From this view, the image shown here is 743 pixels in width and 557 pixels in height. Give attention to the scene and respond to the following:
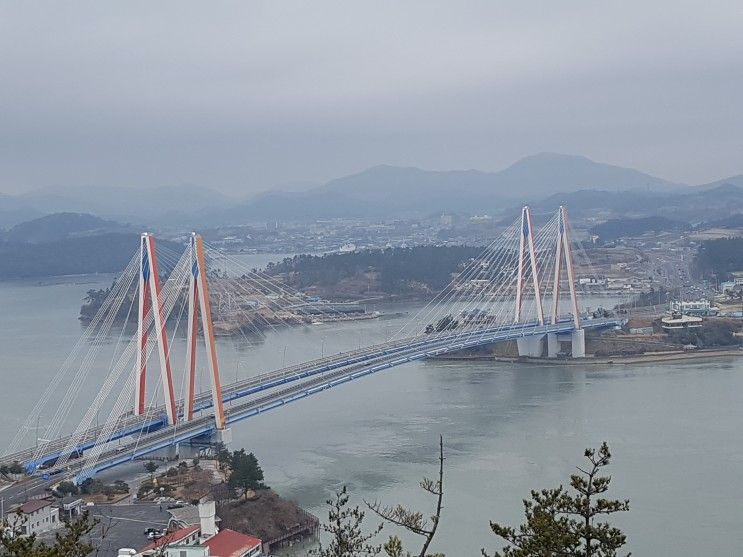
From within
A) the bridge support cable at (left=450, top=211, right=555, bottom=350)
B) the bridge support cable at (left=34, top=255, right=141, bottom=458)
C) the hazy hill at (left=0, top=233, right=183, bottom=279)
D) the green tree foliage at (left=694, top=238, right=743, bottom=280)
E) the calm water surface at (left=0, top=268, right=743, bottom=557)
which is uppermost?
the hazy hill at (left=0, top=233, right=183, bottom=279)

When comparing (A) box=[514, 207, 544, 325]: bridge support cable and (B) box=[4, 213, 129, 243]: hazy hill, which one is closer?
(A) box=[514, 207, 544, 325]: bridge support cable

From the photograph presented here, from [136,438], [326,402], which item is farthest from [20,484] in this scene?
[326,402]

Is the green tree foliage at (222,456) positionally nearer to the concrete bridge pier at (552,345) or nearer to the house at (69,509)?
the house at (69,509)

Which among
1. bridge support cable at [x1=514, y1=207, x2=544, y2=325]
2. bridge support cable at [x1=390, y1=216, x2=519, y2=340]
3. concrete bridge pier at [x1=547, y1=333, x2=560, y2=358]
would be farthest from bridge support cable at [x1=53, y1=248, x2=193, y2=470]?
bridge support cable at [x1=390, y1=216, x2=519, y2=340]

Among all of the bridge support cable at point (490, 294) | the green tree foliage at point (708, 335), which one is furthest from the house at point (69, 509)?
the green tree foliage at point (708, 335)

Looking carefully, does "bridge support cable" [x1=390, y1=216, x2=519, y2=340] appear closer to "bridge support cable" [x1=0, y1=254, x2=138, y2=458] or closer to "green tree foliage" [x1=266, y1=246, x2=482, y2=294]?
"green tree foliage" [x1=266, y1=246, x2=482, y2=294]

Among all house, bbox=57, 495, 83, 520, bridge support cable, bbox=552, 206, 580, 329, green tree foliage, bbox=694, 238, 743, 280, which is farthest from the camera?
green tree foliage, bbox=694, 238, 743, 280

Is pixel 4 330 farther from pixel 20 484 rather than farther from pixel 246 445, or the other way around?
pixel 20 484

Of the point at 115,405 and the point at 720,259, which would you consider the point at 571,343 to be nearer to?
the point at 115,405
